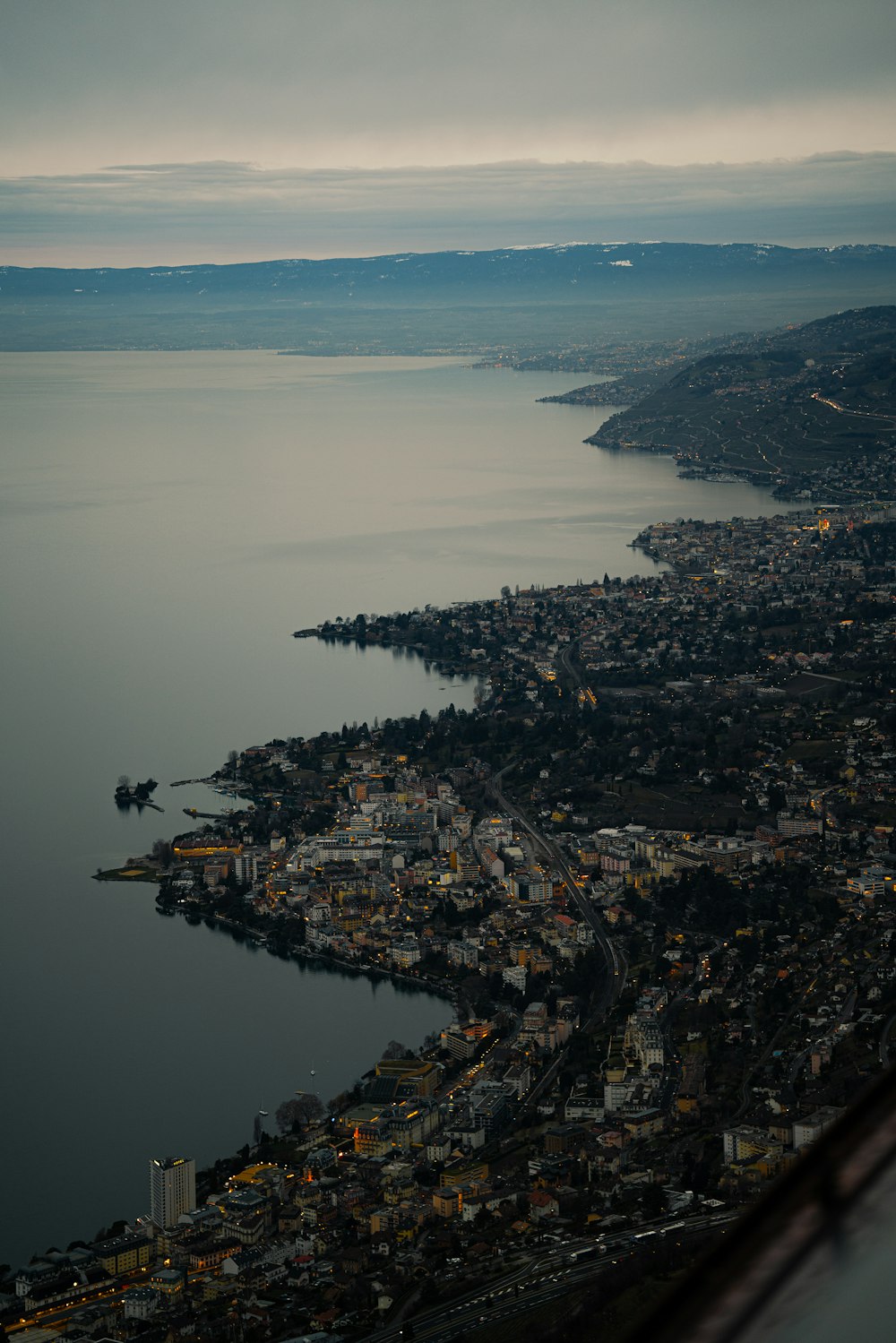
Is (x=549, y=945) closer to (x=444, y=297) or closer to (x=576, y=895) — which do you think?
(x=576, y=895)

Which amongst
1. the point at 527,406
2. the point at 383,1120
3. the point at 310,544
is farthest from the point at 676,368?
the point at 383,1120

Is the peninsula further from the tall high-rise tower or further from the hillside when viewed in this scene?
the hillside

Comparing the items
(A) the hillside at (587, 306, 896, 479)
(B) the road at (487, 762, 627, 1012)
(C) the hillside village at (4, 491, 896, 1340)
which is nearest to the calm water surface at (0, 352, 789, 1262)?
(C) the hillside village at (4, 491, 896, 1340)

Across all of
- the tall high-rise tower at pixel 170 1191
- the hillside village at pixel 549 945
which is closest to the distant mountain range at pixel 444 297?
the hillside village at pixel 549 945

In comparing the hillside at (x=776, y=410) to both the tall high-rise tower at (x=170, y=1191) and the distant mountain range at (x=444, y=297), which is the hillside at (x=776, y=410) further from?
the tall high-rise tower at (x=170, y=1191)

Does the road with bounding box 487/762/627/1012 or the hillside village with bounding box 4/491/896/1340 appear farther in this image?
the road with bounding box 487/762/627/1012

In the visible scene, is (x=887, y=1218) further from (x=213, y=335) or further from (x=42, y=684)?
(x=213, y=335)

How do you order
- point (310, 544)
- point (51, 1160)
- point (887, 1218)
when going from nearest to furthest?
1. point (887, 1218)
2. point (51, 1160)
3. point (310, 544)
